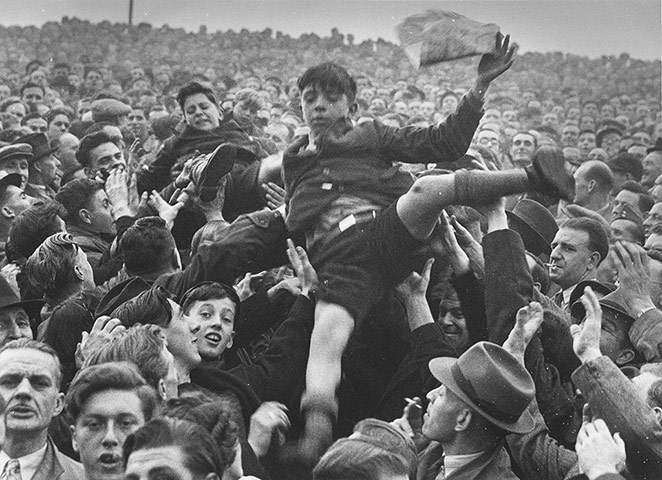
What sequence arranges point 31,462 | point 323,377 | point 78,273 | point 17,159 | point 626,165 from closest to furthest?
1. point 31,462
2. point 323,377
3. point 78,273
4. point 17,159
5. point 626,165

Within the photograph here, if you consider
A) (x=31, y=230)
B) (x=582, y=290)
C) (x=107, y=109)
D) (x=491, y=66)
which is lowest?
(x=31, y=230)

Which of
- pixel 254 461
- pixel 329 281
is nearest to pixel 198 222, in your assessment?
pixel 329 281

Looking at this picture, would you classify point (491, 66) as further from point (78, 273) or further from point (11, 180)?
point (11, 180)

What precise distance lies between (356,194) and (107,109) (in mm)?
1785

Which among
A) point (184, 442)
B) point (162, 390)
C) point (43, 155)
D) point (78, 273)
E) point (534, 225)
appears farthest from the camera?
point (43, 155)

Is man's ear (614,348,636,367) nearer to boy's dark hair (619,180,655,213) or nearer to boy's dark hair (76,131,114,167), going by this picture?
boy's dark hair (619,180,655,213)

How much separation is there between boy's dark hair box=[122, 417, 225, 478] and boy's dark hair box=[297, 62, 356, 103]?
177 cm

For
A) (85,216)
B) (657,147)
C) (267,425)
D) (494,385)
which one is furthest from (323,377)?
(657,147)

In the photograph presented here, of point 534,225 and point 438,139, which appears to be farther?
point 534,225

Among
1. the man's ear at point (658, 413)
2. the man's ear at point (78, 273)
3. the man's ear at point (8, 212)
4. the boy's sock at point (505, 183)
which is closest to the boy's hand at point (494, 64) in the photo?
the boy's sock at point (505, 183)

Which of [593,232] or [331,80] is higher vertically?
[331,80]

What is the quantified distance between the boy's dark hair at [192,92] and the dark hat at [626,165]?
203 cm

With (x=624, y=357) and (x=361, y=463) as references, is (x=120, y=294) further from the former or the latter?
(x=624, y=357)

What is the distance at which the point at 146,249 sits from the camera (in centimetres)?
541
